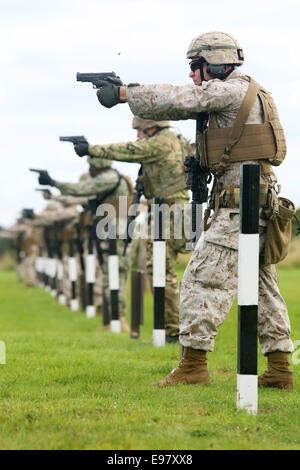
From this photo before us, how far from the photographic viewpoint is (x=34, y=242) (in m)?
35.8

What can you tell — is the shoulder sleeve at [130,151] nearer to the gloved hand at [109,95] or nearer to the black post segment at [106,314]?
the black post segment at [106,314]

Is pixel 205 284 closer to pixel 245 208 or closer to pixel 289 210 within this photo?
pixel 289 210

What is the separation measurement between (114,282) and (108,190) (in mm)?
2251

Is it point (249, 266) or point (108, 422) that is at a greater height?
point (249, 266)

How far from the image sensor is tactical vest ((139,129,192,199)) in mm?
10492

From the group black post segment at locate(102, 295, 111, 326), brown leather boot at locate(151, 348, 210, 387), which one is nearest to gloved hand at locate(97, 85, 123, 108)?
brown leather boot at locate(151, 348, 210, 387)

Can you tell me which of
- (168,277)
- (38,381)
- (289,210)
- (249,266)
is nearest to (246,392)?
(249,266)

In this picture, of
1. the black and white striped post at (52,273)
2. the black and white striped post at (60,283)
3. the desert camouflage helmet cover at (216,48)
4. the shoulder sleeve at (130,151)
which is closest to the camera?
the desert camouflage helmet cover at (216,48)

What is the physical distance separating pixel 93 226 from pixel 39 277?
18.8 metres

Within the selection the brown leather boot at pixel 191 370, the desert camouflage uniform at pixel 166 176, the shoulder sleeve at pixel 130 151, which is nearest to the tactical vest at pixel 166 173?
the desert camouflage uniform at pixel 166 176

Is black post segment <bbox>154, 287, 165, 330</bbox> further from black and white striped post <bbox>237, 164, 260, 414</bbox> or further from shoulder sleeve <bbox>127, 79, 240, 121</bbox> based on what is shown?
Result: black and white striped post <bbox>237, 164, 260, 414</bbox>

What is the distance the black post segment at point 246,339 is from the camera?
5043 millimetres

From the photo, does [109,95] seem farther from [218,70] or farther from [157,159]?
[157,159]
